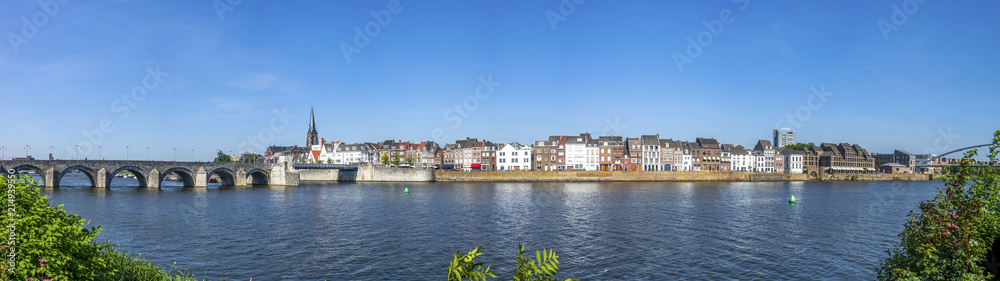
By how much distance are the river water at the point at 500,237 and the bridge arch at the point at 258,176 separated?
4405cm

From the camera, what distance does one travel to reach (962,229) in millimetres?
12523

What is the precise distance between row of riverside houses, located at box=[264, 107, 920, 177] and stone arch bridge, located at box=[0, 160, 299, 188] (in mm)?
59141

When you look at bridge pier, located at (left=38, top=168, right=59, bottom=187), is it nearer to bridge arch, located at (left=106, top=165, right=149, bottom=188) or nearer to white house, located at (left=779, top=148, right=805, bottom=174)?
bridge arch, located at (left=106, top=165, right=149, bottom=188)

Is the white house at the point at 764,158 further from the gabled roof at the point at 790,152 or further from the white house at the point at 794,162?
the white house at the point at 794,162

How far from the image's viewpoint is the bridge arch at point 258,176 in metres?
116

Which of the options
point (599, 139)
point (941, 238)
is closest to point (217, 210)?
point (941, 238)

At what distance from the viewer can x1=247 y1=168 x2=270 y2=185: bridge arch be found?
116256 mm

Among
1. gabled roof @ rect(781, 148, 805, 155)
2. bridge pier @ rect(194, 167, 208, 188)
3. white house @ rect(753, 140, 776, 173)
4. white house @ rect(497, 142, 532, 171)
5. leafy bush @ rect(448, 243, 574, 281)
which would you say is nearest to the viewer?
leafy bush @ rect(448, 243, 574, 281)

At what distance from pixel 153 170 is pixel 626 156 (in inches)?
4585

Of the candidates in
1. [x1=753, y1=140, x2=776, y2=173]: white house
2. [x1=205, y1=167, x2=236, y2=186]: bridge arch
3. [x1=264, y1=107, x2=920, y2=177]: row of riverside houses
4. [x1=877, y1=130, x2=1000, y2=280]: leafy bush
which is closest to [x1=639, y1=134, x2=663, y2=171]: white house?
[x1=264, y1=107, x2=920, y2=177]: row of riverside houses

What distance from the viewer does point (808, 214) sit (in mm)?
60250

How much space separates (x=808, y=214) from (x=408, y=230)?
44.1 m

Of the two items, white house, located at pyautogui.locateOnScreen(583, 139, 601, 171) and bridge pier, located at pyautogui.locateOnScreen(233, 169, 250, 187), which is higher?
white house, located at pyautogui.locateOnScreen(583, 139, 601, 171)

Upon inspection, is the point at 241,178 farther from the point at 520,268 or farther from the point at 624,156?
the point at 520,268
